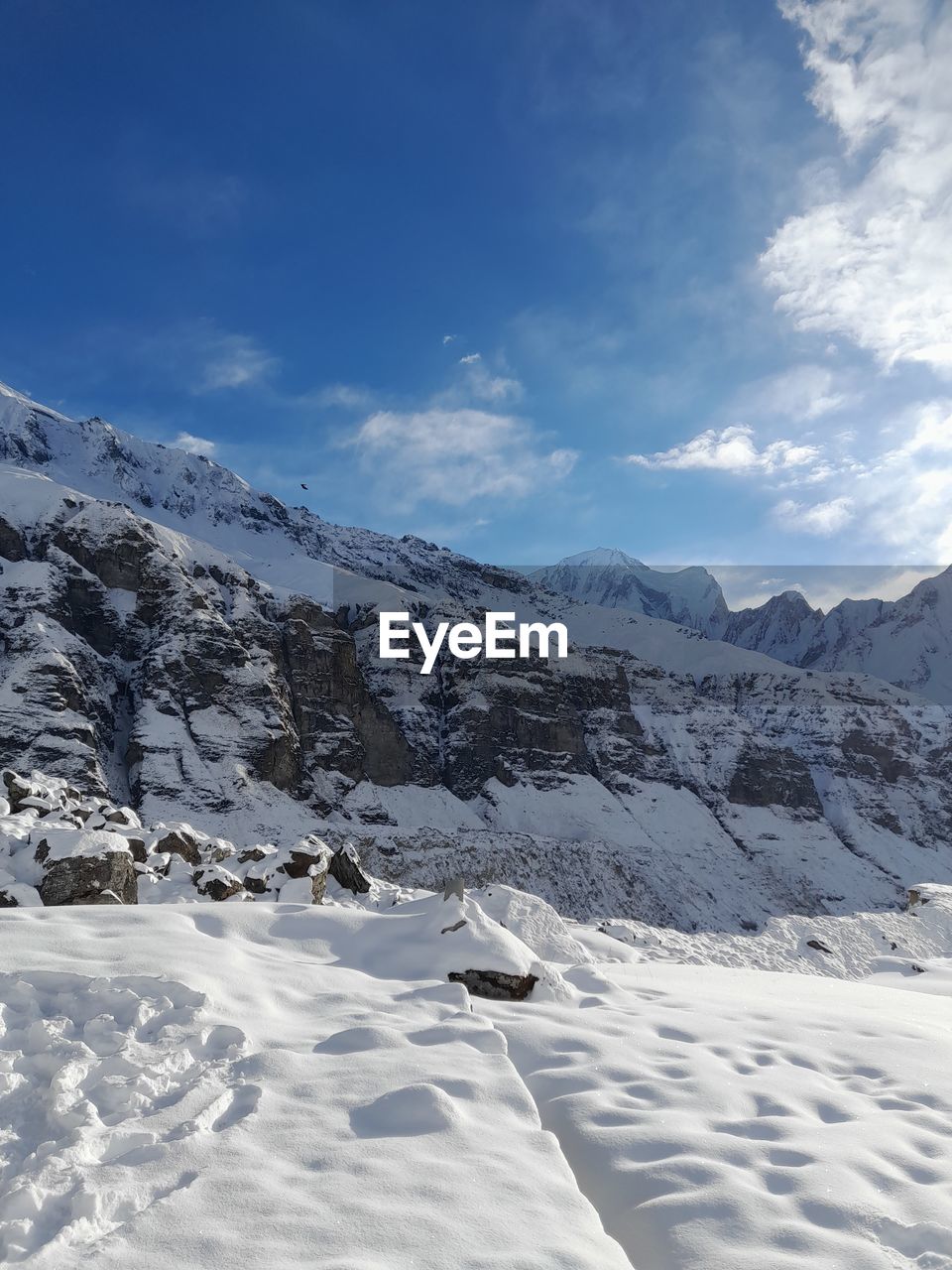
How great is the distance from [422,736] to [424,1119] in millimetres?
87310

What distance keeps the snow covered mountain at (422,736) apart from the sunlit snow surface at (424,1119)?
179ft

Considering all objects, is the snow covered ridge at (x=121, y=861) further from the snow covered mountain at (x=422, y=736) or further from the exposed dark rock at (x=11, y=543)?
the exposed dark rock at (x=11, y=543)

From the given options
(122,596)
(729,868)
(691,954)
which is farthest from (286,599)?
(691,954)

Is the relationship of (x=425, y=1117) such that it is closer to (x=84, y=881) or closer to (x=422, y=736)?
(x=84, y=881)

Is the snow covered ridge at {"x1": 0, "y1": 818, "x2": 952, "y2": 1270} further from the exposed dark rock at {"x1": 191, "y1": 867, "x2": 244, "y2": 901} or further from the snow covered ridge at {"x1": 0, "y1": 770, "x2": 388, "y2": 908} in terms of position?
the exposed dark rock at {"x1": 191, "y1": 867, "x2": 244, "y2": 901}

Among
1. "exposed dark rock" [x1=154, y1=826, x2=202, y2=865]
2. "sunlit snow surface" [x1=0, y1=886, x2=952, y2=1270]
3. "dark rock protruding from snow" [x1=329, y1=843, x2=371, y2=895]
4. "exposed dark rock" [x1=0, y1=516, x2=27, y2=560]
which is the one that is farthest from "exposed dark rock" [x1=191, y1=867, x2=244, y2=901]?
"exposed dark rock" [x1=0, y1=516, x2=27, y2=560]

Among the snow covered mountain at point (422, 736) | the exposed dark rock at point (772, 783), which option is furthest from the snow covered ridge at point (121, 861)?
the exposed dark rock at point (772, 783)

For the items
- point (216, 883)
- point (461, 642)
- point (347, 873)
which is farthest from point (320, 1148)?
point (461, 642)

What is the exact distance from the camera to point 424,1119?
16.8 ft

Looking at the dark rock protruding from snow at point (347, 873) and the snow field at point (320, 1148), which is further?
the dark rock protruding from snow at point (347, 873)

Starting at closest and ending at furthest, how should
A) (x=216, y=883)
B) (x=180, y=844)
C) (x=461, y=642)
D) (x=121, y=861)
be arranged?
(x=121, y=861) < (x=216, y=883) < (x=180, y=844) < (x=461, y=642)

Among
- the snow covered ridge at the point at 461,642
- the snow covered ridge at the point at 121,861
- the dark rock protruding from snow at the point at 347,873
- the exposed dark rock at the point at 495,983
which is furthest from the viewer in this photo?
the snow covered ridge at the point at 461,642

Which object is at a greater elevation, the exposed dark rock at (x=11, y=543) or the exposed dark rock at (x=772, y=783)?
the exposed dark rock at (x=11, y=543)

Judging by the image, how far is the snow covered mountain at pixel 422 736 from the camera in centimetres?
6444
